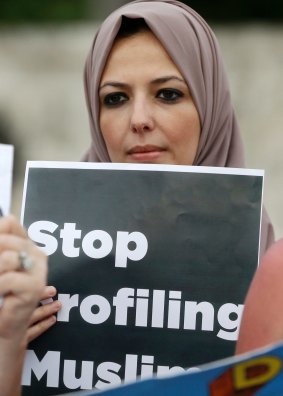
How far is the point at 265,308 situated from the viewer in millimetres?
2023

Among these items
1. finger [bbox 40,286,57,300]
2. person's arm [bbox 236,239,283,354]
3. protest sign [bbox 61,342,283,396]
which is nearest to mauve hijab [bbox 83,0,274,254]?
finger [bbox 40,286,57,300]

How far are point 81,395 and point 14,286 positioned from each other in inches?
14.1

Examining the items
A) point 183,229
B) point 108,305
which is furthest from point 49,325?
point 183,229

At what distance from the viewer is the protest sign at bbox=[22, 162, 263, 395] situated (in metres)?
2.61

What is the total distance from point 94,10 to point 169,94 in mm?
6759

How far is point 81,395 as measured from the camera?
68.3 inches

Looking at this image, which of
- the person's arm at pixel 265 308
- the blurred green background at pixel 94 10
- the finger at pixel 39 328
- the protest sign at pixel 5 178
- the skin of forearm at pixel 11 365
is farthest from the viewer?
the blurred green background at pixel 94 10

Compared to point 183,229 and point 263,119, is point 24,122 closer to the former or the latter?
point 263,119

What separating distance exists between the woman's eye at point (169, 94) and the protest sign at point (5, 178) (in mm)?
432

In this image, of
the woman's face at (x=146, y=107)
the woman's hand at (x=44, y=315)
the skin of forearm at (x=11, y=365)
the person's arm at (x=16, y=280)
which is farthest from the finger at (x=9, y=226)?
the woman's face at (x=146, y=107)

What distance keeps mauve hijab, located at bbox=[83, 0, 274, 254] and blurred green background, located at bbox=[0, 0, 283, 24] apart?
601cm

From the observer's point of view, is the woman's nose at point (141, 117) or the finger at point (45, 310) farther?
the woman's nose at point (141, 117)

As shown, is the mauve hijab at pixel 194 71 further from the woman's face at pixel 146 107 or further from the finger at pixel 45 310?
the finger at pixel 45 310

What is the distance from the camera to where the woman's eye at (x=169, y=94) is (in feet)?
10.0
